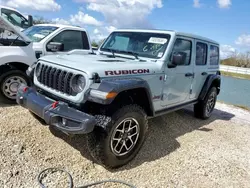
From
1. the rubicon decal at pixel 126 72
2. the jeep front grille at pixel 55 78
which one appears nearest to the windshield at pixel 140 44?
the rubicon decal at pixel 126 72

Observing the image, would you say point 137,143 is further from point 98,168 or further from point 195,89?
point 195,89

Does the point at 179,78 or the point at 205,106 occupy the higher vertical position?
the point at 179,78

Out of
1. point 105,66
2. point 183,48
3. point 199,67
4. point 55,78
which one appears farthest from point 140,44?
point 55,78

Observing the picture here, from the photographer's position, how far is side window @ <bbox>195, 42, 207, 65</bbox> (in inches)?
204

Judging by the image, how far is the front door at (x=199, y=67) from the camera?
16.9ft

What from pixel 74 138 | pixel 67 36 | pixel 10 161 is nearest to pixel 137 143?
pixel 74 138

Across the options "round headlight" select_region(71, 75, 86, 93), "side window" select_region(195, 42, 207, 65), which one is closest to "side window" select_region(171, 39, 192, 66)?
"side window" select_region(195, 42, 207, 65)

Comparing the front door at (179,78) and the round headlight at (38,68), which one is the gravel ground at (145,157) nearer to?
the front door at (179,78)

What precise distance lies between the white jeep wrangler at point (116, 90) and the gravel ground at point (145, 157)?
291 millimetres

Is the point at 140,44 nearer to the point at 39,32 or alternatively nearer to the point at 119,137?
the point at 119,137

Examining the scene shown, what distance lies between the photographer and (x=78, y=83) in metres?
3.18

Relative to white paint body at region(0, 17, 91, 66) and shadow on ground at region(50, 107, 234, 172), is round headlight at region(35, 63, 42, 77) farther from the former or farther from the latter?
white paint body at region(0, 17, 91, 66)

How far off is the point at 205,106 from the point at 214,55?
128cm

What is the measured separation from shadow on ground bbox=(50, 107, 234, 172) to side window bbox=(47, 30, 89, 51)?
9.34 feet
